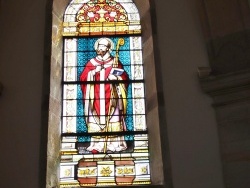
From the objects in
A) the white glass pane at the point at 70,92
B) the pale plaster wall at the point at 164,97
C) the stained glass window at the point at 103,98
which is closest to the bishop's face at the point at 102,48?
the stained glass window at the point at 103,98

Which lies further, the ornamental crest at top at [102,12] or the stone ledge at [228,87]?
the ornamental crest at top at [102,12]

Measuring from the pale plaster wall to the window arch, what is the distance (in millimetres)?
268

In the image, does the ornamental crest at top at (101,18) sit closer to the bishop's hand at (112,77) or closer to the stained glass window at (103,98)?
the stained glass window at (103,98)

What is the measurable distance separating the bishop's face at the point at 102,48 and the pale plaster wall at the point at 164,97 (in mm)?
833

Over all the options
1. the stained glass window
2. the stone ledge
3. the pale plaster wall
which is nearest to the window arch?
the stained glass window

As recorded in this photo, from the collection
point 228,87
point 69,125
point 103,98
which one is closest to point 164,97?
point 228,87

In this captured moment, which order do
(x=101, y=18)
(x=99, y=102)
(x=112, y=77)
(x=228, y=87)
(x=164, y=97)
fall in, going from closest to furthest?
(x=228, y=87) → (x=164, y=97) → (x=99, y=102) → (x=112, y=77) → (x=101, y=18)

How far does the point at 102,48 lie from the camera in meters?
7.43

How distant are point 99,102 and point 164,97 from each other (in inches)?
39.1

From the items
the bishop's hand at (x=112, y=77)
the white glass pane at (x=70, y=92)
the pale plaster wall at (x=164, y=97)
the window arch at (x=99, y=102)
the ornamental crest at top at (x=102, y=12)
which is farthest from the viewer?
the ornamental crest at top at (x=102, y=12)

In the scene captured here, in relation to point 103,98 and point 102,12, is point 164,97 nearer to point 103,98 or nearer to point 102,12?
point 103,98

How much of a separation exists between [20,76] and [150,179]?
2121 mm

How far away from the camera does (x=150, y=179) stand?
657 cm

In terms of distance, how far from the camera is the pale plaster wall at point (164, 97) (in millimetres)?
6137
